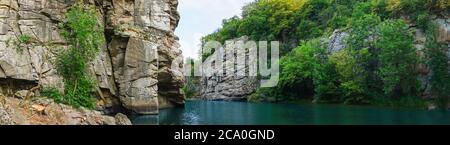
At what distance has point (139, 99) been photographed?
3291 centimetres

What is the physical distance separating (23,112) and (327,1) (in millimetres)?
50743

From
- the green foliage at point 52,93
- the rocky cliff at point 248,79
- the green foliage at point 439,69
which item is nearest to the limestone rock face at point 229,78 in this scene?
the rocky cliff at point 248,79

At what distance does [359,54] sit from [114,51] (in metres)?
22.7

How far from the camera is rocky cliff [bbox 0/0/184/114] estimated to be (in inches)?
940

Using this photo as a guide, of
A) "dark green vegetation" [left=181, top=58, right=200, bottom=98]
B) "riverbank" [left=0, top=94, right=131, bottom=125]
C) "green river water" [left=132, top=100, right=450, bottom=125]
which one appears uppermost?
"riverbank" [left=0, top=94, right=131, bottom=125]

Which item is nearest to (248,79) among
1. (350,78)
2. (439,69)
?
(350,78)

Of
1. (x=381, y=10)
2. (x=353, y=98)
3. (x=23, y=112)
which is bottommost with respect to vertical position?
(x=353, y=98)

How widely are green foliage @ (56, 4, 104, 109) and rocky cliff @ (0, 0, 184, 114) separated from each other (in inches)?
34.1

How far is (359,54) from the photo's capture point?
43312mm

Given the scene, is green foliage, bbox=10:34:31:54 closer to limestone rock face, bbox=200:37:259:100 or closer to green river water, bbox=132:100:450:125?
green river water, bbox=132:100:450:125

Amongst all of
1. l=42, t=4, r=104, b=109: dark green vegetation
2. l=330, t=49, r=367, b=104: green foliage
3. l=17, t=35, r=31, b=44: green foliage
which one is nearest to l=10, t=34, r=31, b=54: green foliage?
l=17, t=35, r=31, b=44: green foliage
